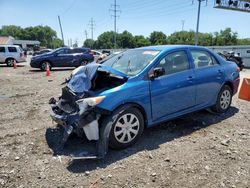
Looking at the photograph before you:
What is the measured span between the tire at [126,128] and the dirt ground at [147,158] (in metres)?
0.15

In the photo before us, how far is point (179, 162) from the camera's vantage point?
3.78m

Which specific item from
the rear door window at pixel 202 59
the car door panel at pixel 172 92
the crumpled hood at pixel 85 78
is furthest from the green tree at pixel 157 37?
the crumpled hood at pixel 85 78

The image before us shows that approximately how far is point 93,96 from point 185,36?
97.8 metres

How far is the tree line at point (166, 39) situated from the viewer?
276ft

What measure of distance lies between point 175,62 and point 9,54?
19.7 meters

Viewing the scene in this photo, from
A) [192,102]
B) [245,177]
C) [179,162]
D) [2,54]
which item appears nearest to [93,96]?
[179,162]

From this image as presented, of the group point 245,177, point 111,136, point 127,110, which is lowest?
point 245,177

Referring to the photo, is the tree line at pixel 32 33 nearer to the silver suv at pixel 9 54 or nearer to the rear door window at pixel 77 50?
the silver suv at pixel 9 54

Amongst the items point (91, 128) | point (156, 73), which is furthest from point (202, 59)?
point (91, 128)

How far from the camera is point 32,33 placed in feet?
439

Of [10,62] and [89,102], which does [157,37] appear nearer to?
[10,62]

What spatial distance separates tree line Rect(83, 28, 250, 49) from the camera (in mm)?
84062

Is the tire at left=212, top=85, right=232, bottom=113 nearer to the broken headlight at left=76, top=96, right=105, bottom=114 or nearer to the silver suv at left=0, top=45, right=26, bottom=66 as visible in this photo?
the broken headlight at left=76, top=96, right=105, bottom=114

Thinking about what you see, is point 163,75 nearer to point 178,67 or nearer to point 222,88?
point 178,67
